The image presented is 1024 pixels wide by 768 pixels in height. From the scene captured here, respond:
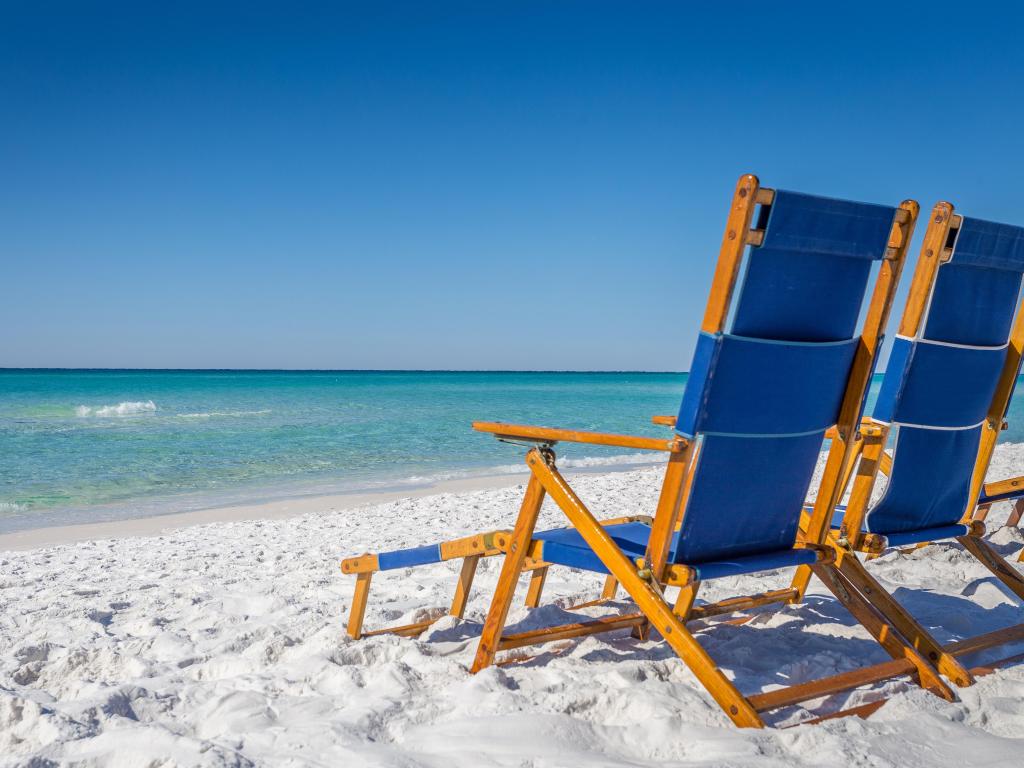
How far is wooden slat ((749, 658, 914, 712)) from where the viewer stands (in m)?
2.05

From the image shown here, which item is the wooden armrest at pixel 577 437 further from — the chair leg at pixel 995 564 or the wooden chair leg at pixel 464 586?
the chair leg at pixel 995 564

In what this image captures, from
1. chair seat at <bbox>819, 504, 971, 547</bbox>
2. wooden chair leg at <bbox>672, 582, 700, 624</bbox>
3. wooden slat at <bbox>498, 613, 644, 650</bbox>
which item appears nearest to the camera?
wooden slat at <bbox>498, 613, 644, 650</bbox>

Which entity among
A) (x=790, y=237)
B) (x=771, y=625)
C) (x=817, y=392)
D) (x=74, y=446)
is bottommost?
(x=74, y=446)

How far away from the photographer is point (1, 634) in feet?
10.5

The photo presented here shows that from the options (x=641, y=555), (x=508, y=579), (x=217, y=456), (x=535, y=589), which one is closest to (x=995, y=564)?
(x=641, y=555)

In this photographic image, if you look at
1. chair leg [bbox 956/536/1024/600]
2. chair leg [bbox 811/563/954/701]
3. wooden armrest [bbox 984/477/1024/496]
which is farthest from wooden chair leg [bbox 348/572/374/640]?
wooden armrest [bbox 984/477/1024/496]

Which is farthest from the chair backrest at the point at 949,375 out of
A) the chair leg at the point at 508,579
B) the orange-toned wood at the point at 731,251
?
the chair leg at the point at 508,579

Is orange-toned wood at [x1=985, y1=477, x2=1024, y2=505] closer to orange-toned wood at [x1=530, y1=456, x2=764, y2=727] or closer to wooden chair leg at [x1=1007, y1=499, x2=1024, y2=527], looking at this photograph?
wooden chair leg at [x1=1007, y1=499, x2=1024, y2=527]

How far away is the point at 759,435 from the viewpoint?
2260 millimetres

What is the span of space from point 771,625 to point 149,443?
547 inches

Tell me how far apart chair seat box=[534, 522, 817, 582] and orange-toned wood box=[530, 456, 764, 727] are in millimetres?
45

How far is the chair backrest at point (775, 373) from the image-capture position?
2.12 metres

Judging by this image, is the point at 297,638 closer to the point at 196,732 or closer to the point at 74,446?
the point at 196,732

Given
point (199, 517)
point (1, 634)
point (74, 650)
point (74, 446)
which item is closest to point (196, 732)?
point (74, 650)
